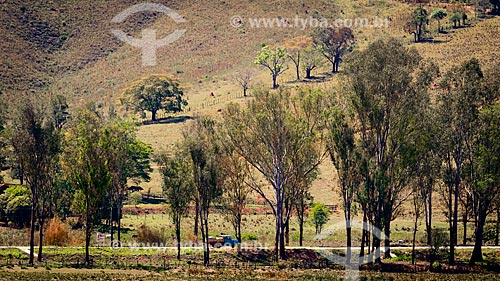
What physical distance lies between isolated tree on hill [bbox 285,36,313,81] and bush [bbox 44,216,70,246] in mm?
81125

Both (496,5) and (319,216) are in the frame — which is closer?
(319,216)

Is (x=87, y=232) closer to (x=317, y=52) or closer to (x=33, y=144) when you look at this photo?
(x=33, y=144)

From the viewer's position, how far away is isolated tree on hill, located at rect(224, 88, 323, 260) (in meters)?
59.0

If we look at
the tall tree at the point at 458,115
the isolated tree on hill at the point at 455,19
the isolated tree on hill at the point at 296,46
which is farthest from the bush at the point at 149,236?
the isolated tree on hill at the point at 455,19

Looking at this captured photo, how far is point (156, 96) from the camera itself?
124438mm

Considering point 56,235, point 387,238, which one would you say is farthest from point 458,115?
point 56,235

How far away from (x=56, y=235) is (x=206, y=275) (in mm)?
21639

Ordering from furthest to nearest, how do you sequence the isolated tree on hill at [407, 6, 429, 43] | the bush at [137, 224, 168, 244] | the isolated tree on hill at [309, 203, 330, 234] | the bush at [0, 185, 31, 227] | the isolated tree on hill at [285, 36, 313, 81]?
1. the isolated tree on hill at [285, 36, 313, 81]
2. the isolated tree on hill at [407, 6, 429, 43]
3. the bush at [0, 185, 31, 227]
4. the isolated tree on hill at [309, 203, 330, 234]
5. the bush at [137, 224, 168, 244]

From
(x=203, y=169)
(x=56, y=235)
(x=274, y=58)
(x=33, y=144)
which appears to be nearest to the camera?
(x=33, y=144)

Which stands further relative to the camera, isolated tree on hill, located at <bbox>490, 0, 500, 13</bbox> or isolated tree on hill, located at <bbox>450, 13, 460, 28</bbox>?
isolated tree on hill, located at <bbox>490, 0, 500, 13</bbox>

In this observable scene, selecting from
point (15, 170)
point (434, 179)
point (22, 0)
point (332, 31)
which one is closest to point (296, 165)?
point (434, 179)

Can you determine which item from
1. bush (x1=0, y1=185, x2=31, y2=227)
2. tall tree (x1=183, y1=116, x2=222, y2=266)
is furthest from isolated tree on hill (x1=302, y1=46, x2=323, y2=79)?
tall tree (x1=183, y1=116, x2=222, y2=266)

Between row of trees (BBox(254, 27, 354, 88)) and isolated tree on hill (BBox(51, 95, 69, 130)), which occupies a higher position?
row of trees (BBox(254, 27, 354, 88))

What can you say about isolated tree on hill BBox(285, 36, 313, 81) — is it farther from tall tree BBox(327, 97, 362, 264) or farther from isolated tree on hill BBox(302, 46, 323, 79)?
tall tree BBox(327, 97, 362, 264)
